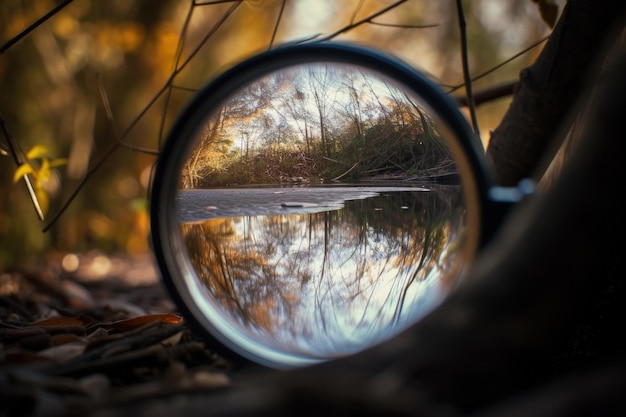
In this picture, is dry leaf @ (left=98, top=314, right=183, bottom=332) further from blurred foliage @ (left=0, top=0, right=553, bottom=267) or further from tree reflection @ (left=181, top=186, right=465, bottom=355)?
blurred foliage @ (left=0, top=0, right=553, bottom=267)

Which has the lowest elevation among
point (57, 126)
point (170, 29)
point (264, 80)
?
point (264, 80)

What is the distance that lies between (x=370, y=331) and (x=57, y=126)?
4.11 m

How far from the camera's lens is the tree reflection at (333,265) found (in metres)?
0.84

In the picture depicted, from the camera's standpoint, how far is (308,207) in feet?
2.93

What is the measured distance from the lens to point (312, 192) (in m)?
0.91

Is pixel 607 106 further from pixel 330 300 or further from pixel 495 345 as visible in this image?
pixel 330 300

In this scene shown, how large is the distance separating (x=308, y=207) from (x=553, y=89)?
593 mm

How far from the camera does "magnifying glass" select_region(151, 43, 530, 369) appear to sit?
0.82 m

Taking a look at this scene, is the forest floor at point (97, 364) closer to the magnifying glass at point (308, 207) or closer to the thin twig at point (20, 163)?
the magnifying glass at point (308, 207)

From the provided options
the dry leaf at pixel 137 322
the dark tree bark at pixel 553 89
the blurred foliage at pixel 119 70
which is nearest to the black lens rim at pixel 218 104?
the dry leaf at pixel 137 322

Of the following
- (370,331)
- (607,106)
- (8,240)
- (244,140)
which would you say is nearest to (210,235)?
(244,140)

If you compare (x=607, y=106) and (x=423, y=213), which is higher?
(x=607, y=106)

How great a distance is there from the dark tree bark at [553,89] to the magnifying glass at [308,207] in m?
0.36

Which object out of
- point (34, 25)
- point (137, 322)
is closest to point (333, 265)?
point (137, 322)
